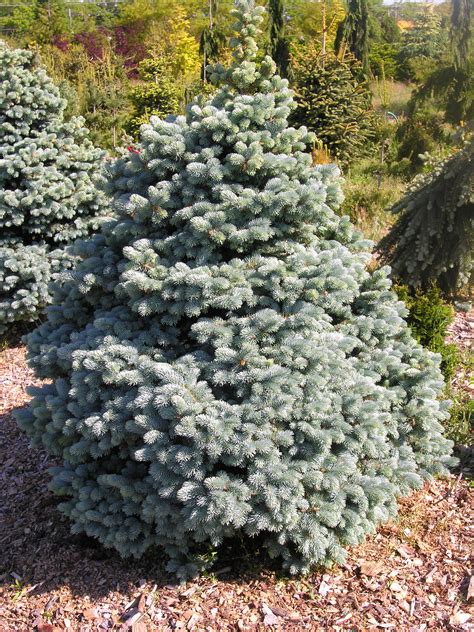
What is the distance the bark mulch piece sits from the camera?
2.83 m

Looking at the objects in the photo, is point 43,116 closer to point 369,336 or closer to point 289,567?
point 369,336

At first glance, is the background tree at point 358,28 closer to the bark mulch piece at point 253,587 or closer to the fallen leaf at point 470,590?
the bark mulch piece at point 253,587

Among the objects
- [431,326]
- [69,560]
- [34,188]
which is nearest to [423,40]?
[34,188]

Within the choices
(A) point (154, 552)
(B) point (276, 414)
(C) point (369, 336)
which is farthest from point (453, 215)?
(A) point (154, 552)

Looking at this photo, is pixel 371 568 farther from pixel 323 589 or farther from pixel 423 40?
pixel 423 40

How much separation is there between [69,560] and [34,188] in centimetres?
351

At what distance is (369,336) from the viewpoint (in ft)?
10.6

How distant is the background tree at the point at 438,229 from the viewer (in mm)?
5391

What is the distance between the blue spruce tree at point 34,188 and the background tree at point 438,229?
313 cm

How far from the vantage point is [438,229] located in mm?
5590

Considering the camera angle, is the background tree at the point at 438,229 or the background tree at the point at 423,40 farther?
the background tree at the point at 423,40

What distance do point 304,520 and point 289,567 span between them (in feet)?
1.29

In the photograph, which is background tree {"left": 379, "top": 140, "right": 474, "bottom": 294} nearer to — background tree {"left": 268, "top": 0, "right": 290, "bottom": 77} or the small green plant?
the small green plant

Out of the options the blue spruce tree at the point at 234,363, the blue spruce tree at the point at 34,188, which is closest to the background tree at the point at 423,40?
the blue spruce tree at the point at 34,188
